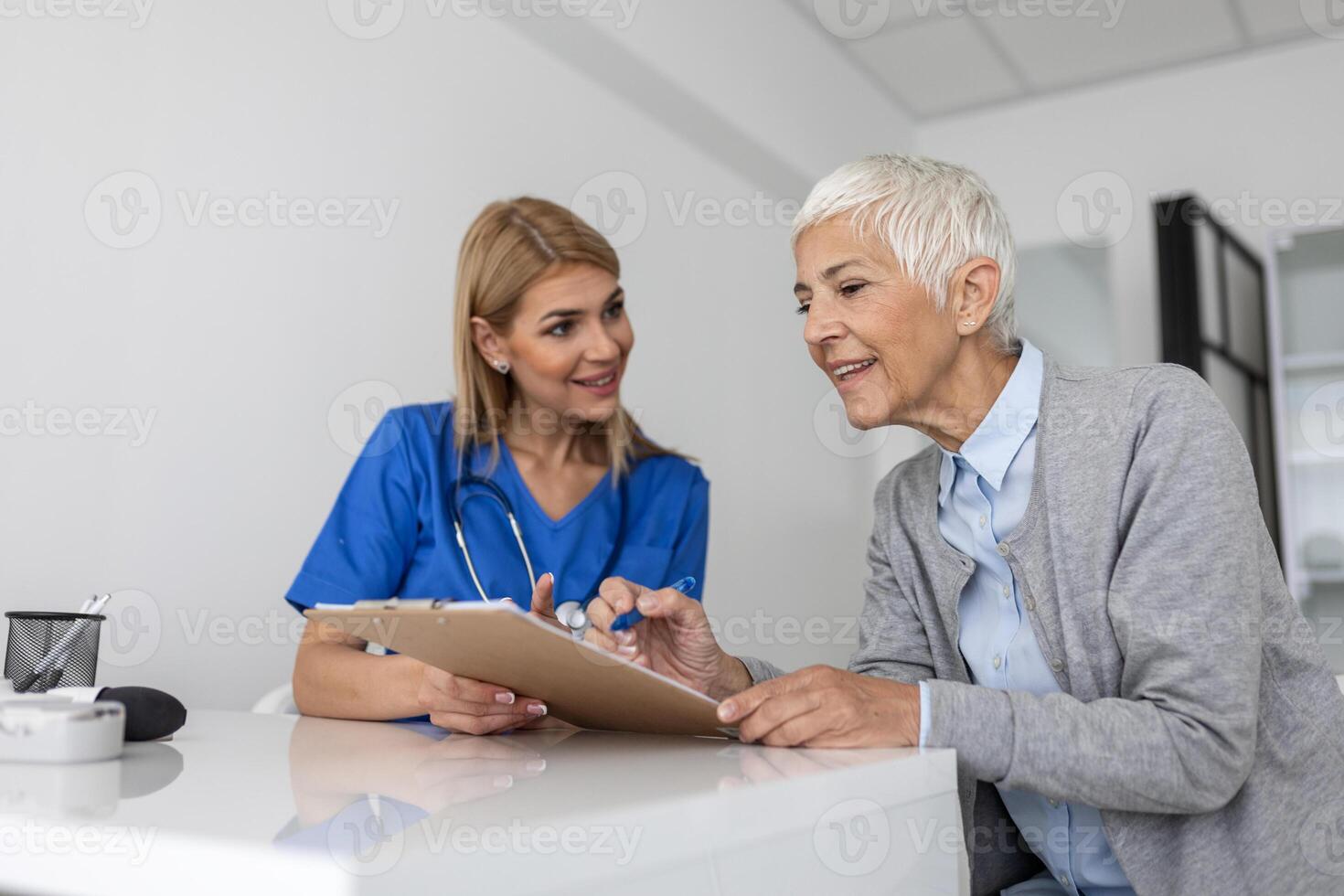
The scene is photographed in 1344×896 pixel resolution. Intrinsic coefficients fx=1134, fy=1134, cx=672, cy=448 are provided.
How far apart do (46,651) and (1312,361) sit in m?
3.64

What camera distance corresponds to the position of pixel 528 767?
86 cm

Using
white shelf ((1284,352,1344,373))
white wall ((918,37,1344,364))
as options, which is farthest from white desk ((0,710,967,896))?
white wall ((918,37,1344,364))

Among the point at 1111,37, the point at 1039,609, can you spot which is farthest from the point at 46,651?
Answer: the point at 1111,37

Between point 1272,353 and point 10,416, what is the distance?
3.52 meters

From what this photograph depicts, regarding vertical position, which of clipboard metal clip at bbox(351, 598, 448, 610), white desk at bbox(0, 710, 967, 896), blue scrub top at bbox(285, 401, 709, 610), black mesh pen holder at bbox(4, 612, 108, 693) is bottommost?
white desk at bbox(0, 710, 967, 896)

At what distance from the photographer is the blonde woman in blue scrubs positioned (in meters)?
1.69

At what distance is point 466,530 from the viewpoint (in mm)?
1741

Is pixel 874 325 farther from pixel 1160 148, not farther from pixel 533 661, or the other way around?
pixel 1160 148

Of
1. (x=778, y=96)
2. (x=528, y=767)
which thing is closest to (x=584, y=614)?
(x=528, y=767)

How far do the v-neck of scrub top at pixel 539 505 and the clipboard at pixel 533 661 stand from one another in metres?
0.69

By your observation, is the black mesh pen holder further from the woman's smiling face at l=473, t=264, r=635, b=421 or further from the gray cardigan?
the gray cardigan

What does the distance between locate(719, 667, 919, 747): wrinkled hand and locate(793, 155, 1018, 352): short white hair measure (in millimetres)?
535

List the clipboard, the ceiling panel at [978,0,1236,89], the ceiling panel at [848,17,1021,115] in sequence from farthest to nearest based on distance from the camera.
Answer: the ceiling panel at [848,17,1021,115]
the ceiling panel at [978,0,1236,89]
the clipboard

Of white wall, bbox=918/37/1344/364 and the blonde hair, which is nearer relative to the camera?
the blonde hair
